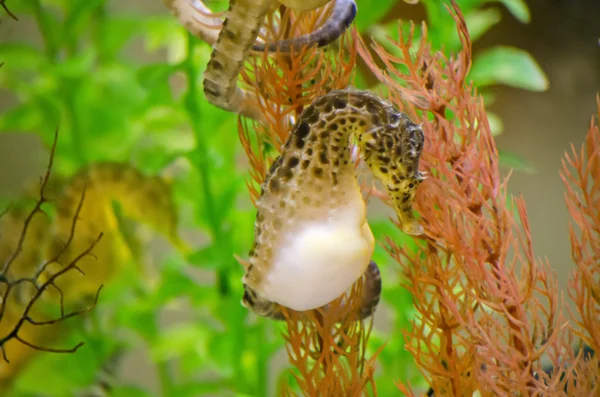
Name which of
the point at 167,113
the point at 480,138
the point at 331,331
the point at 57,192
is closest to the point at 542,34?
the point at 480,138

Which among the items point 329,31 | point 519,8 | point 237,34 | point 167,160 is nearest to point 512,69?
point 519,8

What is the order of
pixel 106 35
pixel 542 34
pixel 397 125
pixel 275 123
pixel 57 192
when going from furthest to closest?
pixel 106 35, pixel 57 192, pixel 542 34, pixel 275 123, pixel 397 125

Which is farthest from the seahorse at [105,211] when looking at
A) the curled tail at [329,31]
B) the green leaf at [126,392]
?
the curled tail at [329,31]

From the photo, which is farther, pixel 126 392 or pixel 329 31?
pixel 126 392

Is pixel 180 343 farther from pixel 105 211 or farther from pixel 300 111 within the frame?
pixel 300 111

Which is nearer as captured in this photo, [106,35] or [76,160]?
[76,160]

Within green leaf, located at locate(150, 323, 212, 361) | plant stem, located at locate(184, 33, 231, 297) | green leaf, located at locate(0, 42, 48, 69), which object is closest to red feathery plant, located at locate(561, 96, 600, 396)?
plant stem, located at locate(184, 33, 231, 297)

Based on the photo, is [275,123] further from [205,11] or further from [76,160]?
[76,160]
